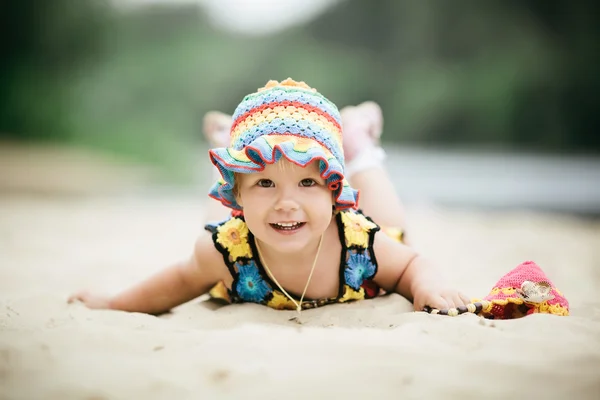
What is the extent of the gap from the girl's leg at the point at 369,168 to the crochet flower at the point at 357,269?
558mm

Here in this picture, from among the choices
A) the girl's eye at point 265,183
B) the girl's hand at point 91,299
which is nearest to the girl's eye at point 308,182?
the girl's eye at point 265,183

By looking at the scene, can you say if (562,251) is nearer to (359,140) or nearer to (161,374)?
(359,140)

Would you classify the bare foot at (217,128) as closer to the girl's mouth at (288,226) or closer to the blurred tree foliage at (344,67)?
the girl's mouth at (288,226)

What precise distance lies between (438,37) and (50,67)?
11186mm

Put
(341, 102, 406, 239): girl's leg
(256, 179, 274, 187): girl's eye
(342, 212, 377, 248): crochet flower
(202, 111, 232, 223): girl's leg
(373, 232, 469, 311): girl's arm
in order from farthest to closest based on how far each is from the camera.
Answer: (202, 111, 232, 223): girl's leg
(341, 102, 406, 239): girl's leg
(342, 212, 377, 248): crochet flower
(373, 232, 469, 311): girl's arm
(256, 179, 274, 187): girl's eye

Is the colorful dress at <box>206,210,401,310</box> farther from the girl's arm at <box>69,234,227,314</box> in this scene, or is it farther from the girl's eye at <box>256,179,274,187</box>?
the girl's eye at <box>256,179,274,187</box>

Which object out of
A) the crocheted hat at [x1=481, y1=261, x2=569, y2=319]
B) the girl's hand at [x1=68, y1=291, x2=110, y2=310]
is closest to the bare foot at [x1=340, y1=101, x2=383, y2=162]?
the crocheted hat at [x1=481, y1=261, x2=569, y2=319]

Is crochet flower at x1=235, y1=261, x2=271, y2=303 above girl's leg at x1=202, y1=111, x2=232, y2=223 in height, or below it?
below

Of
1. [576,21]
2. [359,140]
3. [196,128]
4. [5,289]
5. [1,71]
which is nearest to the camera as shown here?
[5,289]

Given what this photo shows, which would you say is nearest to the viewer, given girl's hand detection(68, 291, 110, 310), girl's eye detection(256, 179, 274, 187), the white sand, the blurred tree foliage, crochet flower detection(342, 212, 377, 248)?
the white sand

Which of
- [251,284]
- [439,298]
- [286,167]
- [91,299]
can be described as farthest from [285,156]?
[91,299]

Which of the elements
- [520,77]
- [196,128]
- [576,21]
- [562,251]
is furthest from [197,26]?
[562,251]

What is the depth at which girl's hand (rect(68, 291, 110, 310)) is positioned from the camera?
93.4 inches

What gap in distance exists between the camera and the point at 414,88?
1814cm
